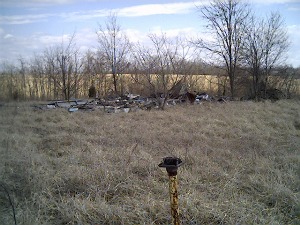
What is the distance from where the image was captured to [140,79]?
54.7 ft

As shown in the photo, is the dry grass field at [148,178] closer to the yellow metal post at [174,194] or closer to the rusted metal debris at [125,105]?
the yellow metal post at [174,194]

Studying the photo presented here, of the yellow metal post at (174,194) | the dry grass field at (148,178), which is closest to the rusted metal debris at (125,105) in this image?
the dry grass field at (148,178)

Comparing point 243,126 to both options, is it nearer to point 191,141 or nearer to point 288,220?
point 191,141

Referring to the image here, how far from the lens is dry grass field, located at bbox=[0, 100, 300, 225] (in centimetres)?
339

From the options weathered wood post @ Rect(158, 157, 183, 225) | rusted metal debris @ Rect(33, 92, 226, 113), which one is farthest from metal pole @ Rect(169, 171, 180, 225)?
rusted metal debris @ Rect(33, 92, 226, 113)

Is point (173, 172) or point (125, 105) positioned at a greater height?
point (173, 172)

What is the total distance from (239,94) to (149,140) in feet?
52.1

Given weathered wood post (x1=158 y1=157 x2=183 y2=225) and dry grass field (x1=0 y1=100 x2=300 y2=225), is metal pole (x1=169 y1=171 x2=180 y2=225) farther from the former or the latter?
dry grass field (x1=0 y1=100 x2=300 y2=225)

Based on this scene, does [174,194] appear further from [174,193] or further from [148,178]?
[148,178]

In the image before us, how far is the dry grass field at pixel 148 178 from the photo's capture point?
3391mm

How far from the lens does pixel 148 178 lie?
171 inches

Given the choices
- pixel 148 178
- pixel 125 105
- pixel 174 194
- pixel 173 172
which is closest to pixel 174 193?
pixel 174 194

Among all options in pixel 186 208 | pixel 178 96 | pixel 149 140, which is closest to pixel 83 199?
pixel 186 208

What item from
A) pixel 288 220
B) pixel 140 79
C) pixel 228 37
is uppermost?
pixel 228 37
